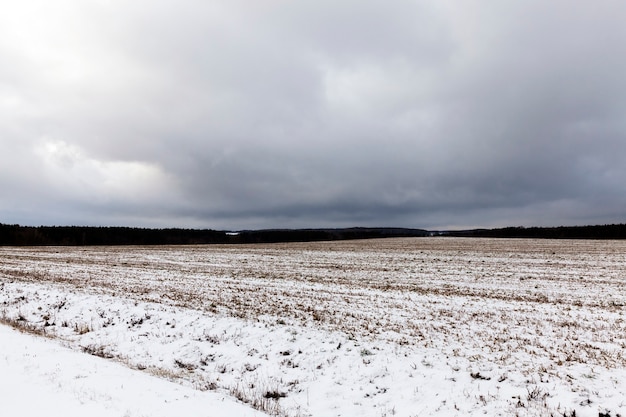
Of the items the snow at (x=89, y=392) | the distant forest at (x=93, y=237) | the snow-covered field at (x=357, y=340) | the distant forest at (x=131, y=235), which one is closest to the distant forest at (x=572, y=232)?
the distant forest at (x=131, y=235)

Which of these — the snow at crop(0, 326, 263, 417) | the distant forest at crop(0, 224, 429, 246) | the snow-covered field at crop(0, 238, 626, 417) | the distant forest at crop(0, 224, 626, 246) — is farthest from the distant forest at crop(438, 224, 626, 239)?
the snow at crop(0, 326, 263, 417)

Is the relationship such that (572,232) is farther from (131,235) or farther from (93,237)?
(93,237)

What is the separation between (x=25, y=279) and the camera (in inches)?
974

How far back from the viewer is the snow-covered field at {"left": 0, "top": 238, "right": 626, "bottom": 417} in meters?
7.90

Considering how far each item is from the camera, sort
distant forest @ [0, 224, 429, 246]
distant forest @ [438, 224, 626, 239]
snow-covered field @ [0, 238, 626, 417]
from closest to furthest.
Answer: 1. snow-covered field @ [0, 238, 626, 417]
2. distant forest @ [0, 224, 429, 246]
3. distant forest @ [438, 224, 626, 239]

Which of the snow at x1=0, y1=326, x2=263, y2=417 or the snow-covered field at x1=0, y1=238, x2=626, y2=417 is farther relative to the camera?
the snow-covered field at x1=0, y1=238, x2=626, y2=417

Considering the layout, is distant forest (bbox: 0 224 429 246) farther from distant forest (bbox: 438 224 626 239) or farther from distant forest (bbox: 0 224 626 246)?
distant forest (bbox: 438 224 626 239)

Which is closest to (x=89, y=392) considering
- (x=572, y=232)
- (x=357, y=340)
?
(x=357, y=340)

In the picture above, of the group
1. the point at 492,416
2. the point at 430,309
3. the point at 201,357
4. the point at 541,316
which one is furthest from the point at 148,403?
the point at 541,316

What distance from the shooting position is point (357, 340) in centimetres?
1125

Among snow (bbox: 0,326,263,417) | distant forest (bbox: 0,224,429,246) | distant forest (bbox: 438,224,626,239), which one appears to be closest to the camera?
snow (bbox: 0,326,263,417)

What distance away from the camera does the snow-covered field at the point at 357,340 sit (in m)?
7.90

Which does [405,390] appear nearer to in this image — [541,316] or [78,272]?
[541,316]

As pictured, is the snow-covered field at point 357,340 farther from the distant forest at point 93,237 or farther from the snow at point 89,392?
the distant forest at point 93,237
